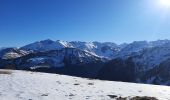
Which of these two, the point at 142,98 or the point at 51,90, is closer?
the point at 142,98

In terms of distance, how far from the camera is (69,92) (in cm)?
2822

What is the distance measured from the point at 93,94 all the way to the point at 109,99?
2547 mm

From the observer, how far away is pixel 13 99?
23.2 meters

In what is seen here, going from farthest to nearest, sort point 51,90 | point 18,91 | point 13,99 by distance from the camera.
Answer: point 51,90, point 18,91, point 13,99

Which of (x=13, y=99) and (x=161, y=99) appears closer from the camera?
(x=13, y=99)

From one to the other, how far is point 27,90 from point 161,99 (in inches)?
495

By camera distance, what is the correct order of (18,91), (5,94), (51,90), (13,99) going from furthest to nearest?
(51,90)
(18,91)
(5,94)
(13,99)

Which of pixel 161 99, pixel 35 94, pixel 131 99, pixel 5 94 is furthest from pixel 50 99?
pixel 161 99

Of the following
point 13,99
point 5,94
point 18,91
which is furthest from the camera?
point 18,91

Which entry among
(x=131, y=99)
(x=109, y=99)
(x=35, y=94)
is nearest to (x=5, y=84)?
(x=35, y=94)

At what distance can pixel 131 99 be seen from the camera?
2603cm

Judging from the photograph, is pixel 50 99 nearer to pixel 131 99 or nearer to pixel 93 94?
pixel 93 94

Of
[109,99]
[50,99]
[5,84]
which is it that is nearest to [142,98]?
[109,99]

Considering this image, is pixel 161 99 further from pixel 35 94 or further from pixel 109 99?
pixel 35 94
